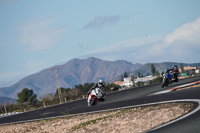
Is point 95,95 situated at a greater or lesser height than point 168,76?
lesser

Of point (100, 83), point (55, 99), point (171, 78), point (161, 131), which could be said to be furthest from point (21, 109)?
point (161, 131)

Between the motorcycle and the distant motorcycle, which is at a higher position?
the distant motorcycle

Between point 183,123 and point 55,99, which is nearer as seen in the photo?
point 183,123

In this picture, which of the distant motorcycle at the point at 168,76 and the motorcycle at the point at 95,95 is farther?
the distant motorcycle at the point at 168,76

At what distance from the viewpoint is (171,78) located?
26703 mm

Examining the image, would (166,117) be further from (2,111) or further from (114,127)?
(2,111)

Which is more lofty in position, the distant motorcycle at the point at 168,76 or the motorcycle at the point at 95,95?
the distant motorcycle at the point at 168,76

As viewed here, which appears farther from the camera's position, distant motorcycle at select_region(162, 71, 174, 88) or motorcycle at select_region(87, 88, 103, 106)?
distant motorcycle at select_region(162, 71, 174, 88)

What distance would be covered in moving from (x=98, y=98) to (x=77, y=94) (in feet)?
142

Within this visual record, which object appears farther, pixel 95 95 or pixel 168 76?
pixel 168 76

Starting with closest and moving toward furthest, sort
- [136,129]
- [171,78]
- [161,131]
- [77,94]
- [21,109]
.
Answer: [161,131], [136,129], [171,78], [21,109], [77,94]

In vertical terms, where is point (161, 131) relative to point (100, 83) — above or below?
below

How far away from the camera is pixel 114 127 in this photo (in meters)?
11.1

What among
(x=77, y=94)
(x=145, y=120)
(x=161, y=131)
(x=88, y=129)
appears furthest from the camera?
(x=77, y=94)
